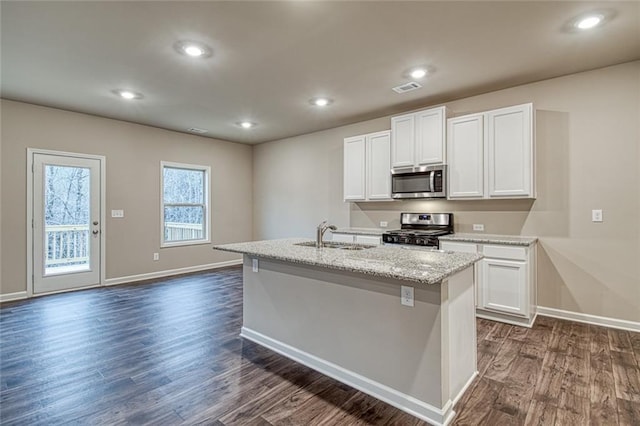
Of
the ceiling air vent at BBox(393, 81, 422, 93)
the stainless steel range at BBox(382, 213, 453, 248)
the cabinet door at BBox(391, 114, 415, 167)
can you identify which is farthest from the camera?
the cabinet door at BBox(391, 114, 415, 167)

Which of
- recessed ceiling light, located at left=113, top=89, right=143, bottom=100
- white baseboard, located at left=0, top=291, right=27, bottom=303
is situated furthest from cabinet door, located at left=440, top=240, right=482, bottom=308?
white baseboard, located at left=0, top=291, right=27, bottom=303

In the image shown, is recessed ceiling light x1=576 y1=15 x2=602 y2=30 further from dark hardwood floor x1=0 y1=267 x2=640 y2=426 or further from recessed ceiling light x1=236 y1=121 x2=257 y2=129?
Answer: recessed ceiling light x1=236 y1=121 x2=257 y2=129

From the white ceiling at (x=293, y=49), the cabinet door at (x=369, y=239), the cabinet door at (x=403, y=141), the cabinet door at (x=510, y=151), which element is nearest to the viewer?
the white ceiling at (x=293, y=49)

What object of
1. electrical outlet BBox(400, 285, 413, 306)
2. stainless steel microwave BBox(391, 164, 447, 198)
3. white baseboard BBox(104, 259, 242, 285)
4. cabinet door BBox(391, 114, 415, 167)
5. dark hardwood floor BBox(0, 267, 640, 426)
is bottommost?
dark hardwood floor BBox(0, 267, 640, 426)

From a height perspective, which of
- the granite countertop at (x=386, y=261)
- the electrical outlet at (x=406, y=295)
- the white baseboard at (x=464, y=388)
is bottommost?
the white baseboard at (x=464, y=388)

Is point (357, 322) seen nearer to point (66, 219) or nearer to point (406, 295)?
point (406, 295)

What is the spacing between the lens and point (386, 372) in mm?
2082

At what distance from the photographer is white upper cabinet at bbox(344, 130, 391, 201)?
459 cm

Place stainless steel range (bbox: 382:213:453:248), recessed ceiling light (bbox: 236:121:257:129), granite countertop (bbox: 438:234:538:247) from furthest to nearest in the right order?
recessed ceiling light (bbox: 236:121:257:129)
stainless steel range (bbox: 382:213:453:248)
granite countertop (bbox: 438:234:538:247)

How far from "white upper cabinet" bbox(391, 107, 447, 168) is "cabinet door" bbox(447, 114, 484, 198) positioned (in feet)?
0.39

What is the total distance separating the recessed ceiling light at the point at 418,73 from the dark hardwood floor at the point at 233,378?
2.73 metres

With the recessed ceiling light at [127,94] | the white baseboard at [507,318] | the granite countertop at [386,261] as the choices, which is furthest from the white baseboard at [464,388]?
the recessed ceiling light at [127,94]

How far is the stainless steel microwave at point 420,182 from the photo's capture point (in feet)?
13.1

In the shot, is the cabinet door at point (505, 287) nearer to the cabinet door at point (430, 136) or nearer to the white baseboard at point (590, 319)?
the white baseboard at point (590, 319)
